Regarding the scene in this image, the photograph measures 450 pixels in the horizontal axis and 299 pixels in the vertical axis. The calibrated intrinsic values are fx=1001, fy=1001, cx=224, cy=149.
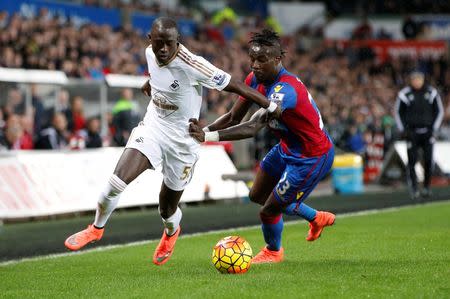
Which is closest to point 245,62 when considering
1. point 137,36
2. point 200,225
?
point 137,36

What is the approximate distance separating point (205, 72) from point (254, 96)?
21.4 inches

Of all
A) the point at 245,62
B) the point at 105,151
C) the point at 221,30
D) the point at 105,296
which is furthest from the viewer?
the point at 221,30

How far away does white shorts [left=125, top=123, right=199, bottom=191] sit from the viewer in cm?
977

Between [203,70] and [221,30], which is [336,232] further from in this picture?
[221,30]

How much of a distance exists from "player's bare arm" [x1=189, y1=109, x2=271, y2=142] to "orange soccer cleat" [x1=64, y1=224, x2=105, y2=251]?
53.1 inches

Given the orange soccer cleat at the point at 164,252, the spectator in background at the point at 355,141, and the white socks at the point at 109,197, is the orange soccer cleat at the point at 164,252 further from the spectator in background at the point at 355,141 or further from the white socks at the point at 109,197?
the spectator in background at the point at 355,141

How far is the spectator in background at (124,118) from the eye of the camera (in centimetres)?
2069

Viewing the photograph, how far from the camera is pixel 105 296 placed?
313 inches

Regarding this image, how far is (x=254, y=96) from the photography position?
9.37 meters

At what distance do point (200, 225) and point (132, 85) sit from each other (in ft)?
25.4

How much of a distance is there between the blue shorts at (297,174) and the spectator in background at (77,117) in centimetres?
1084

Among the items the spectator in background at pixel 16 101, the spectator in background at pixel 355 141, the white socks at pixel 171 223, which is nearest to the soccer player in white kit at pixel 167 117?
the white socks at pixel 171 223

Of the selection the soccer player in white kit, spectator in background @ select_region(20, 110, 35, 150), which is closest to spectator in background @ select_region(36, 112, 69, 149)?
spectator in background @ select_region(20, 110, 35, 150)

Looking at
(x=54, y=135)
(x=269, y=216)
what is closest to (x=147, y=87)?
(x=269, y=216)
